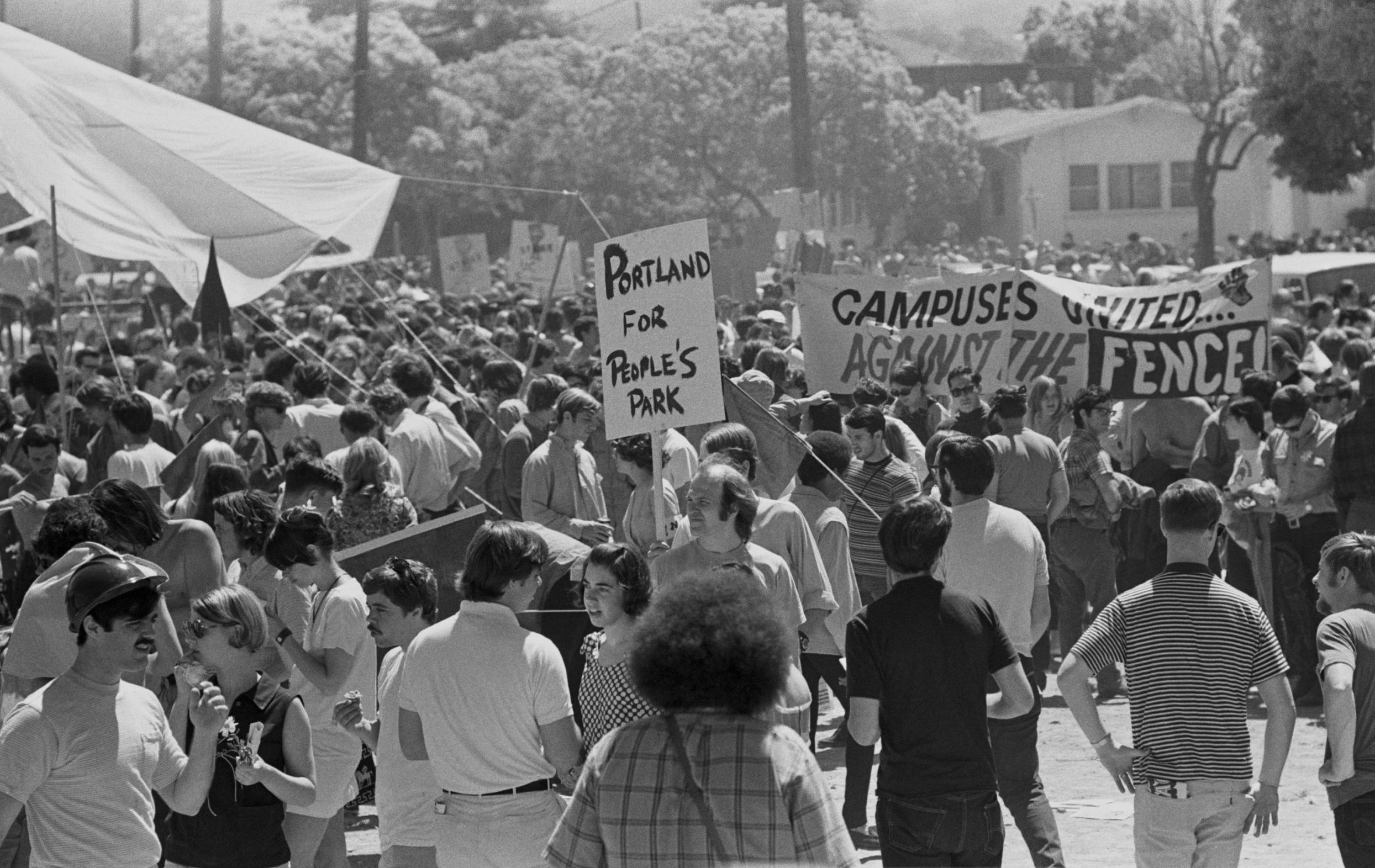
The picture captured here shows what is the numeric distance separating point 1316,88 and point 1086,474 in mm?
24889

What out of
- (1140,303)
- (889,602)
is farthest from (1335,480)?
(889,602)

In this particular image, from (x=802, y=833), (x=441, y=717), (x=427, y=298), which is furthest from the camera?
(x=427, y=298)

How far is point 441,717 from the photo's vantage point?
492cm

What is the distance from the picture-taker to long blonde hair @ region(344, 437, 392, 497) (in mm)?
7898

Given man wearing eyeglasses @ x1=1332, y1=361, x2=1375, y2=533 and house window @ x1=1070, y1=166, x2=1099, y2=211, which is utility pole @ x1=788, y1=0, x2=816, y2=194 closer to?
man wearing eyeglasses @ x1=1332, y1=361, x2=1375, y2=533

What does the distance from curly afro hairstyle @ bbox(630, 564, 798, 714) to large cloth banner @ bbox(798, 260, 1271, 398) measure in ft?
26.5

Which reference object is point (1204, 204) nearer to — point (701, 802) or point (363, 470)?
point (363, 470)

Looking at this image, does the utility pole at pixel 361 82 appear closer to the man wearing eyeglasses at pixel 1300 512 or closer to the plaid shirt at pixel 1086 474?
the plaid shirt at pixel 1086 474

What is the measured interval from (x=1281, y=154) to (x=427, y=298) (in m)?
16.7

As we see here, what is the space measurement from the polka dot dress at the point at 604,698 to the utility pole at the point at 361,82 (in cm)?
3649

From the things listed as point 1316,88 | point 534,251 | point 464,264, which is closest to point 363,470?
point 534,251

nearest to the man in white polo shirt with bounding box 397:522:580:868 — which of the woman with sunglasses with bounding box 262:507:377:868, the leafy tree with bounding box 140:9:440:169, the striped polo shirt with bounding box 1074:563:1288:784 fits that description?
the woman with sunglasses with bounding box 262:507:377:868

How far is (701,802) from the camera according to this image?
11.6 ft

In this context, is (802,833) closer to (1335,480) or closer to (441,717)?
(441,717)
